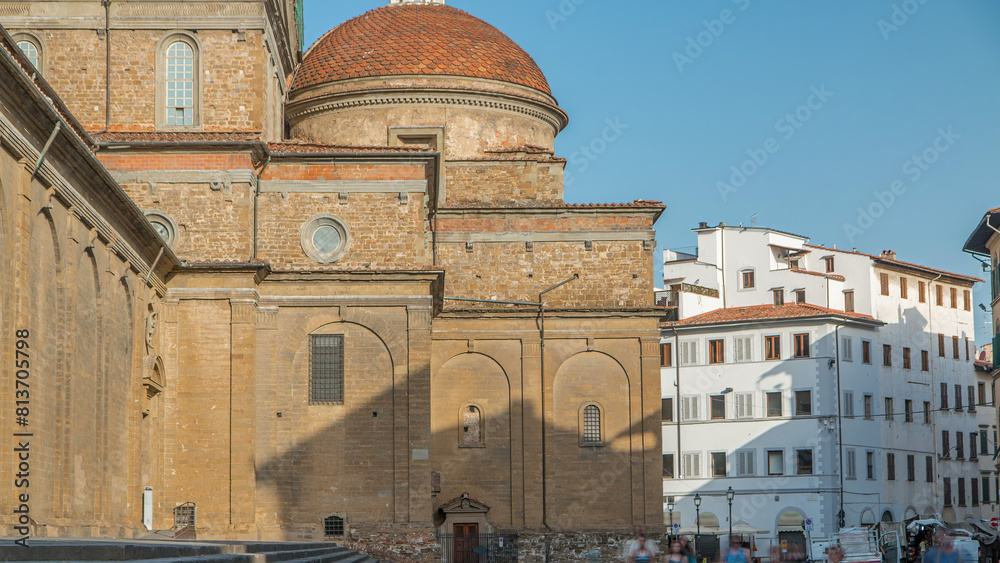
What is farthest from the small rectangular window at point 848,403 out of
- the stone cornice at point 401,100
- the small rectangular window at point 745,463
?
the stone cornice at point 401,100

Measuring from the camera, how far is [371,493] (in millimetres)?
31844

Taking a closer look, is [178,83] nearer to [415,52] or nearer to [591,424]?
[415,52]

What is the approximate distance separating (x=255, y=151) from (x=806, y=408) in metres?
33.4

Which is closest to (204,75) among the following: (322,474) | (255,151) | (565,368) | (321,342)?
(255,151)

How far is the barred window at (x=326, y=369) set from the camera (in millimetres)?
32344

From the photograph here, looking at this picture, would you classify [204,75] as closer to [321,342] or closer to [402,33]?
[321,342]

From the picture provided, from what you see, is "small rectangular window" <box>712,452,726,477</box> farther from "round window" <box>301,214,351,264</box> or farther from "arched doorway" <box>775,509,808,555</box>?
"round window" <box>301,214,351,264</box>

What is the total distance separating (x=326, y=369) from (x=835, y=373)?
1257 inches

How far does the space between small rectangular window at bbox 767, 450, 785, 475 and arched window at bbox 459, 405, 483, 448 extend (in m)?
22.5

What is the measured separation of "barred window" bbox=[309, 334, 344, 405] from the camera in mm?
32344

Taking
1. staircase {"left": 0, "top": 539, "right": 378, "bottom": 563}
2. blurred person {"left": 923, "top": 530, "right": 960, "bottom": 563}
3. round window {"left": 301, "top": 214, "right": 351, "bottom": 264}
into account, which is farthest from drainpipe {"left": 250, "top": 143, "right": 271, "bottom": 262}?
blurred person {"left": 923, "top": 530, "right": 960, "bottom": 563}

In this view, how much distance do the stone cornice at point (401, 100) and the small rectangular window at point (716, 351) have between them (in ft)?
71.7

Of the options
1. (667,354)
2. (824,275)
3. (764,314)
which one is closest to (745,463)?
(667,354)

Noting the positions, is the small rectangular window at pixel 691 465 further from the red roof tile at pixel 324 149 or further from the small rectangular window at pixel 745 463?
the red roof tile at pixel 324 149
